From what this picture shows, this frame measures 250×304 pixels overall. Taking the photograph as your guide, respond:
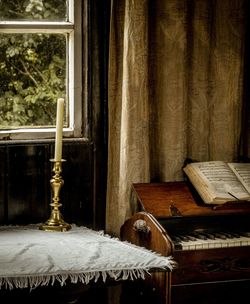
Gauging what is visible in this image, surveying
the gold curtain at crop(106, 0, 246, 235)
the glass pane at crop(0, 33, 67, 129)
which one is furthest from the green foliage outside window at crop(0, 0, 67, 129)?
the gold curtain at crop(106, 0, 246, 235)

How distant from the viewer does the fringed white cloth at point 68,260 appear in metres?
2.56

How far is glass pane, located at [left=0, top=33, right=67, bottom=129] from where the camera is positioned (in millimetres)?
3484

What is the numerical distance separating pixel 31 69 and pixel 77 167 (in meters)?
0.55

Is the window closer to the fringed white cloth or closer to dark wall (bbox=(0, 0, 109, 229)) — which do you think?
dark wall (bbox=(0, 0, 109, 229))

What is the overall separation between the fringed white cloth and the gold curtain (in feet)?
1.94

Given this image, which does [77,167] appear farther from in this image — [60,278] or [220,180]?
[60,278]

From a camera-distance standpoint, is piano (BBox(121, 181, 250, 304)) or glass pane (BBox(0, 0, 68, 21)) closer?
piano (BBox(121, 181, 250, 304))

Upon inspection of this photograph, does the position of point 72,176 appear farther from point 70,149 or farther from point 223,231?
point 223,231

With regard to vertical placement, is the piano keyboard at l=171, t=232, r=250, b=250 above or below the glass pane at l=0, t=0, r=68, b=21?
below

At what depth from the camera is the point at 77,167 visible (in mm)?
3551

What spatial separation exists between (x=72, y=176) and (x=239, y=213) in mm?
874

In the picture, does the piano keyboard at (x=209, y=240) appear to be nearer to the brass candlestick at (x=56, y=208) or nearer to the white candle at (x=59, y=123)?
the brass candlestick at (x=56, y=208)

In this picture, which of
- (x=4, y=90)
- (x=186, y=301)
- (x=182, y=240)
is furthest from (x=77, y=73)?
(x=186, y=301)

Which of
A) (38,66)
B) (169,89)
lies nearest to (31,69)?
(38,66)
